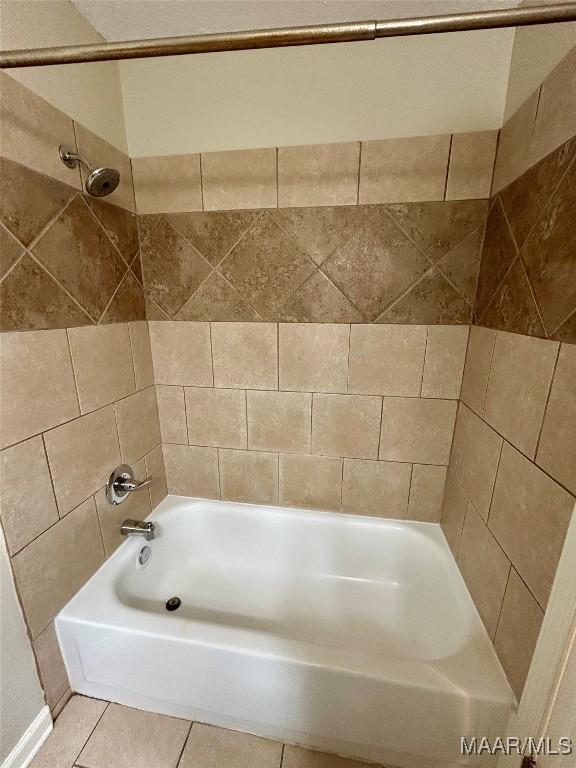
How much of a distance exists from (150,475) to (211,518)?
0.36m

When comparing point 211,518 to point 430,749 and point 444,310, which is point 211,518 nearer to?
point 430,749

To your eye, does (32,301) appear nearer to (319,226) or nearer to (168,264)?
(168,264)

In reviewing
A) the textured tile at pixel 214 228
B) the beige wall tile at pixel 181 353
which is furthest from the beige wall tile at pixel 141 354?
the textured tile at pixel 214 228

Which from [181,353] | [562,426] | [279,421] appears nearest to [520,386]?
[562,426]

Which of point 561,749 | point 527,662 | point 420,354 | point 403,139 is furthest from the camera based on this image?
point 420,354

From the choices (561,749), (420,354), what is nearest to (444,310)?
(420,354)

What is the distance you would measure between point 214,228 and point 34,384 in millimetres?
818

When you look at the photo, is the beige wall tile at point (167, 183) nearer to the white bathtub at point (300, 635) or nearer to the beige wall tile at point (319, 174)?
the beige wall tile at point (319, 174)

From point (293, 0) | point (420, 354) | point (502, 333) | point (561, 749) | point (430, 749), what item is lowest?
point (430, 749)

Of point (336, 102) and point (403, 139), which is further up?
point (336, 102)

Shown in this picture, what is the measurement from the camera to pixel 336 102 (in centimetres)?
105

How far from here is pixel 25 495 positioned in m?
0.82

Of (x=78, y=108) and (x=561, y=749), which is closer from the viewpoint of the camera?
(x=561, y=749)

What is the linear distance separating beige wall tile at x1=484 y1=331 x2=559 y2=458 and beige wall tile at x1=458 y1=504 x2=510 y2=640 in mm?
322
